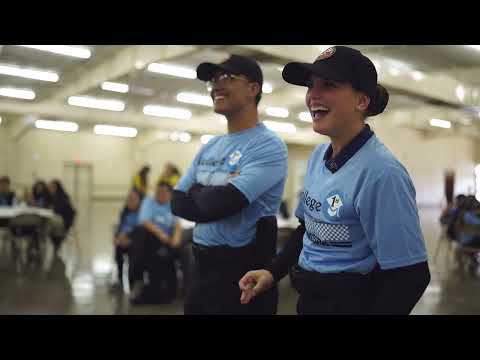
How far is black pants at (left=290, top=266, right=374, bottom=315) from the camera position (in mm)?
985

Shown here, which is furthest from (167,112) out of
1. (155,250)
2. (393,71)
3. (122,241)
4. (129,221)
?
(155,250)

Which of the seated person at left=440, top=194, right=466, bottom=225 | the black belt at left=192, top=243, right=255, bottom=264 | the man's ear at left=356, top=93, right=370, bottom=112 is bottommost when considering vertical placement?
the seated person at left=440, top=194, right=466, bottom=225

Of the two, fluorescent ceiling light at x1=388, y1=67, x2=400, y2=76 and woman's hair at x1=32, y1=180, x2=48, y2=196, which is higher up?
fluorescent ceiling light at x1=388, y1=67, x2=400, y2=76

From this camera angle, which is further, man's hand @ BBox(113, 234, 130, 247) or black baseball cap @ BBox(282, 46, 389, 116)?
man's hand @ BBox(113, 234, 130, 247)

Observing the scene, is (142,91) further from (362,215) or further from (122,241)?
(362,215)

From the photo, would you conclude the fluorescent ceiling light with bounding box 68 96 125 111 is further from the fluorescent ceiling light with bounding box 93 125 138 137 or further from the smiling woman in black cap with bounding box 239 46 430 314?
the smiling woman in black cap with bounding box 239 46 430 314

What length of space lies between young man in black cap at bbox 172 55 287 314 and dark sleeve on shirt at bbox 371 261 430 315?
0.55 meters

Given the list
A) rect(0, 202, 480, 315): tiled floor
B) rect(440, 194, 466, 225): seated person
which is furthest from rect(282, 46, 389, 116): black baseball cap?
rect(0, 202, 480, 315): tiled floor

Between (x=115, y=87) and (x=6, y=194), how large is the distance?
439 centimetres

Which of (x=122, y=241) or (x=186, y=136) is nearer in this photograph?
(x=122, y=241)

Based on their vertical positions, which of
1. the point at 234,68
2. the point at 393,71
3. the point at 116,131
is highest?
the point at 393,71

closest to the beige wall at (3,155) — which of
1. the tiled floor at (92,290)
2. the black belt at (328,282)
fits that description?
the tiled floor at (92,290)

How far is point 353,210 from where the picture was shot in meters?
0.96

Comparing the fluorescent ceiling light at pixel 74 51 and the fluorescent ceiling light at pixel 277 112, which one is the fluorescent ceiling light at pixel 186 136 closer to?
the fluorescent ceiling light at pixel 277 112
